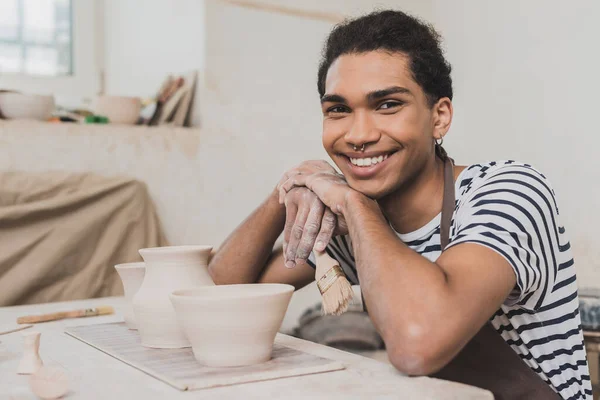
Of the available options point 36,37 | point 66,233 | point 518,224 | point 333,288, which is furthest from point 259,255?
point 36,37

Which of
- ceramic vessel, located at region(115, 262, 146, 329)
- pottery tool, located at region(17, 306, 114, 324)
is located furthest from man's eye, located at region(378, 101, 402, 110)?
pottery tool, located at region(17, 306, 114, 324)

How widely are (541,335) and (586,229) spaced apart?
1.69 meters

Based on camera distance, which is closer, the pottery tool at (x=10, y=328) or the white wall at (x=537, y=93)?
the pottery tool at (x=10, y=328)

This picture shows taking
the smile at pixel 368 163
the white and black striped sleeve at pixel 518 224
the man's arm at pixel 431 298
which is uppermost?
the smile at pixel 368 163

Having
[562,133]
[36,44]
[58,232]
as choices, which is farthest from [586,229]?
[36,44]

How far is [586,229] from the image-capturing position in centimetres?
286

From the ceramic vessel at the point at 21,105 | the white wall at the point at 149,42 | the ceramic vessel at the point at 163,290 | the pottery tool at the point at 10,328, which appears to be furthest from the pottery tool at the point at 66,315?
the white wall at the point at 149,42

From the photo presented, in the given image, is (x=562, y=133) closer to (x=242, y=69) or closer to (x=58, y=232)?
(x=242, y=69)

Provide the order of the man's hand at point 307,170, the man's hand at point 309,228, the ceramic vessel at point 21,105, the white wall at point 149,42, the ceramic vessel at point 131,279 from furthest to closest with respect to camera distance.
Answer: the white wall at point 149,42
the ceramic vessel at point 21,105
the man's hand at point 307,170
the man's hand at point 309,228
the ceramic vessel at point 131,279

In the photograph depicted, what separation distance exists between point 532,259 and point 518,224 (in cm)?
7

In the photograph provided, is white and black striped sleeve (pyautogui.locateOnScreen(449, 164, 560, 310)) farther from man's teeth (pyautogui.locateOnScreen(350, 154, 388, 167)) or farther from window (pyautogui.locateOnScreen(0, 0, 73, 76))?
window (pyautogui.locateOnScreen(0, 0, 73, 76))

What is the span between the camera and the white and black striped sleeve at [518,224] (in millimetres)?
1165

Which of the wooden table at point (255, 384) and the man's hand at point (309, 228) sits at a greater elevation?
the man's hand at point (309, 228)

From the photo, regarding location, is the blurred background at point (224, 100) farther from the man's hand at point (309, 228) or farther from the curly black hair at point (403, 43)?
the curly black hair at point (403, 43)
